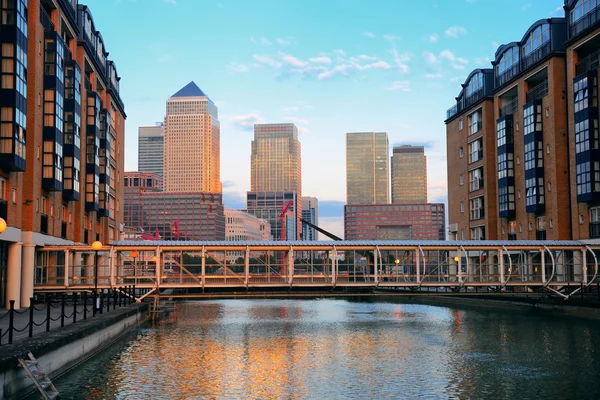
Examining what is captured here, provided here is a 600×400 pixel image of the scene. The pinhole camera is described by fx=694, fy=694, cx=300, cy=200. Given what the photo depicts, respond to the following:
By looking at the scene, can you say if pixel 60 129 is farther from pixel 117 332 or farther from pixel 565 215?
pixel 565 215

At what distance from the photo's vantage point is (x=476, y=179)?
99.1 meters

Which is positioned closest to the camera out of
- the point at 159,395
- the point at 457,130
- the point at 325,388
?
the point at 159,395

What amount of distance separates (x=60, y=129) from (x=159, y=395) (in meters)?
41.4

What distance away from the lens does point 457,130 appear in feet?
352

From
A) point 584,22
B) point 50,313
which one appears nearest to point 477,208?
point 584,22

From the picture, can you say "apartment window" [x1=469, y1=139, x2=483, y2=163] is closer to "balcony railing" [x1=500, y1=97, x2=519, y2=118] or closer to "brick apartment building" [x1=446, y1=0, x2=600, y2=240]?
"brick apartment building" [x1=446, y1=0, x2=600, y2=240]

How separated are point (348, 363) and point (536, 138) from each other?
5551 centimetres

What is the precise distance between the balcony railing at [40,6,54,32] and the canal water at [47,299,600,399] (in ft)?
88.7

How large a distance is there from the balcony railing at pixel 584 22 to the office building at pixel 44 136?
50763 millimetres

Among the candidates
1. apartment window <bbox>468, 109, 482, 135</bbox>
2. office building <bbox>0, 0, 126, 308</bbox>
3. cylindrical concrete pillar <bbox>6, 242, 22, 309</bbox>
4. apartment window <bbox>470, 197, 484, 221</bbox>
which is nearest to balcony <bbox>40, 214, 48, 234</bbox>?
office building <bbox>0, 0, 126, 308</bbox>

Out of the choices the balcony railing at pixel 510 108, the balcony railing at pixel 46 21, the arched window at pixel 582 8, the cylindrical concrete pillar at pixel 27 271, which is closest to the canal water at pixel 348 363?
the cylindrical concrete pillar at pixel 27 271

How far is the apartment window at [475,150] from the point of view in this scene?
322ft

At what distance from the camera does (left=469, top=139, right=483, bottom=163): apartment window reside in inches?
3866

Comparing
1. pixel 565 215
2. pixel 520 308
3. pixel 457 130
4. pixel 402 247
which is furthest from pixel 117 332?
pixel 457 130
